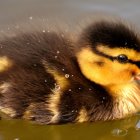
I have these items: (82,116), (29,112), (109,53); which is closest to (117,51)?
(109,53)

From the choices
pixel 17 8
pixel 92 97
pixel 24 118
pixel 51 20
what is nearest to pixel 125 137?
pixel 92 97

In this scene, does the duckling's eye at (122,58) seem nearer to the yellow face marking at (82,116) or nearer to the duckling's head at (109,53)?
the duckling's head at (109,53)

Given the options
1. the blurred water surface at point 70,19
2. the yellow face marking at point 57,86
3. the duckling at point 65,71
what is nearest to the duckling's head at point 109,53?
the duckling at point 65,71

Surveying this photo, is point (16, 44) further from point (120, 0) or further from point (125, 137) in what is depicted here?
point (120, 0)

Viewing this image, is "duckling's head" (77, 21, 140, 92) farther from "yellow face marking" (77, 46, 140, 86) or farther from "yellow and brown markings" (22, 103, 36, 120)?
"yellow and brown markings" (22, 103, 36, 120)

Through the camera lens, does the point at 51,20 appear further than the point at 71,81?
Yes

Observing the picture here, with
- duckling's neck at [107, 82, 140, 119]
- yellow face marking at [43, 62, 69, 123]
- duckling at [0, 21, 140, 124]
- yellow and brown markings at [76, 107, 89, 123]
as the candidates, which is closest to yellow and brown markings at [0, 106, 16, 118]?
duckling at [0, 21, 140, 124]
